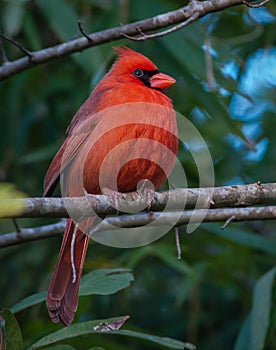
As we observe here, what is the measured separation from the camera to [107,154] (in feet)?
12.7

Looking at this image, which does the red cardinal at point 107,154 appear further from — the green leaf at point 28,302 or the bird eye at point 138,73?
the bird eye at point 138,73

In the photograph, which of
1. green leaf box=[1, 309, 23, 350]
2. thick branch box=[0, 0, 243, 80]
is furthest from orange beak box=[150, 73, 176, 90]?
green leaf box=[1, 309, 23, 350]

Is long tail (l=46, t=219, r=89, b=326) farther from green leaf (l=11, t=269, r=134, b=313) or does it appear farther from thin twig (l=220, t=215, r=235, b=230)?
thin twig (l=220, t=215, r=235, b=230)

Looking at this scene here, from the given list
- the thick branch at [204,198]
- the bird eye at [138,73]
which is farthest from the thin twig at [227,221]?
the bird eye at [138,73]

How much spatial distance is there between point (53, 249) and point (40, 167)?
0.69m

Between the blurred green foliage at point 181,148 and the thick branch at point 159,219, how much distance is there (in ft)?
2.62

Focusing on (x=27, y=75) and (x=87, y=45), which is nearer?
(x=87, y=45)

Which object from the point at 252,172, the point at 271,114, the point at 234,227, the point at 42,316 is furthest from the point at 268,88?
the point at 42,316

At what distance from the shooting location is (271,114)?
20.0 feet

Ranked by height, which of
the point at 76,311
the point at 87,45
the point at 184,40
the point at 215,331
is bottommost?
the point at 215,331

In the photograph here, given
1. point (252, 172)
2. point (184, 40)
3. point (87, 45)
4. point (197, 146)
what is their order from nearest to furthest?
point (87, 45), point (184, 40), point (197, 146), point (252, 172)

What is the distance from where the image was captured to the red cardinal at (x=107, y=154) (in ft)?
12.6

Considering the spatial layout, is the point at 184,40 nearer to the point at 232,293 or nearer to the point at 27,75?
the point at 27,75

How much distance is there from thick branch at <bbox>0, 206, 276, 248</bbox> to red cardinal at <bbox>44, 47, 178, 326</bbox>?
107 millimetres
